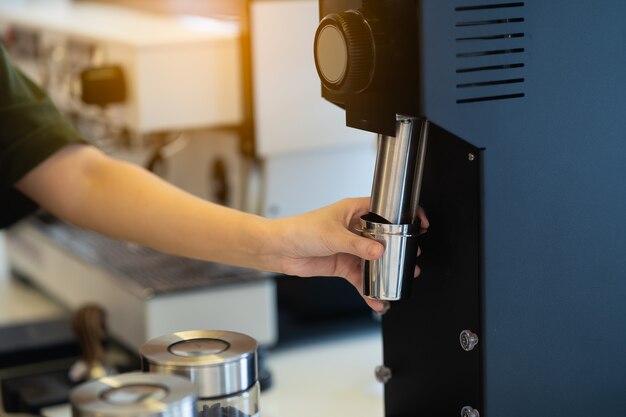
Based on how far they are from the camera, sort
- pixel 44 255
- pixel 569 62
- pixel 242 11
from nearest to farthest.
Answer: pixel 569 62
pixel 242 11
pixel 44 255

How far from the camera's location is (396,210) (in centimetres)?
73

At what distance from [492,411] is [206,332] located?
0.22 metres

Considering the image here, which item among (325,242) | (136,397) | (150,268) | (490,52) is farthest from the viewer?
(150,268)

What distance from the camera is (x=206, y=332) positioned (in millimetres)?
728

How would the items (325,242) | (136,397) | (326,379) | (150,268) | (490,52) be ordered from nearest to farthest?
(136,397)
(490,52)
(325,242)
(326,379)
(150,268)

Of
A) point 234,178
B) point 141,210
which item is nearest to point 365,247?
point 141,210

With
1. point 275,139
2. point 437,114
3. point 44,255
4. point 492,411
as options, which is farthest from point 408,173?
point 44,255

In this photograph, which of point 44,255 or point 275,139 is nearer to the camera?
point 275,139

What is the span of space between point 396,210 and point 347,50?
0.12 m

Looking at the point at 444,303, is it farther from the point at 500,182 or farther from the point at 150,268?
the point at 150,268

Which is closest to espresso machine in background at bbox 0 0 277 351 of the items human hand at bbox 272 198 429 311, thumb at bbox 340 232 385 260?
human hand at bbox 272 198 429 311

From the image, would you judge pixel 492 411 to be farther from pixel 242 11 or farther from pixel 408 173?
pixel 242 11

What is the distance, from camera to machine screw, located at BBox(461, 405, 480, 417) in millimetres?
740

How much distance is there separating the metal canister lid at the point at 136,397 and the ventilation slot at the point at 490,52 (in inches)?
10.6
